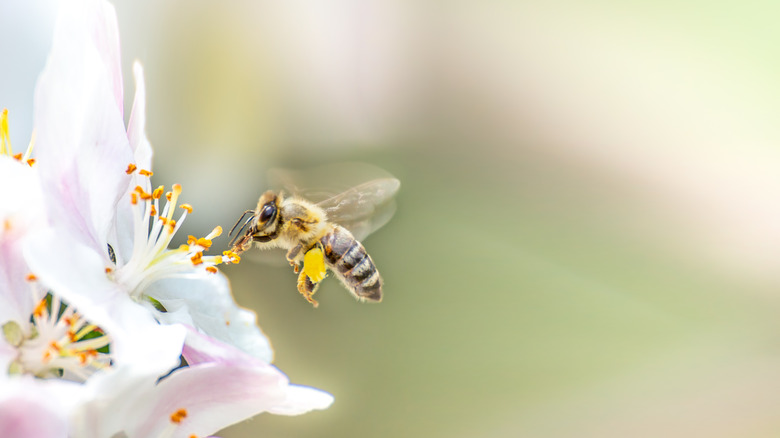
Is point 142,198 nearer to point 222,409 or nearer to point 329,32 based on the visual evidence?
point 222,409

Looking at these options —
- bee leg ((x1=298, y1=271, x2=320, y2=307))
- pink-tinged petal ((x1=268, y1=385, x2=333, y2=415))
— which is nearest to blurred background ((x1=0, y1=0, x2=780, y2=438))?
bee leg ((x1=298, y1=271, x2=320, y2=307))

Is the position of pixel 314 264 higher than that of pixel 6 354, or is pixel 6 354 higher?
pixel 6 354

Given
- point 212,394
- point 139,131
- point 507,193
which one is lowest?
point 507,193

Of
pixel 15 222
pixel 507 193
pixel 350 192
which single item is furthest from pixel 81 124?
pixel 507 193

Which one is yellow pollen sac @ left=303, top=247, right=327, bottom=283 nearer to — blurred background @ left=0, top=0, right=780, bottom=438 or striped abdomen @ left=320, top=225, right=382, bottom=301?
striped abdomen @ left=320, top=225, right=382, bottom=301

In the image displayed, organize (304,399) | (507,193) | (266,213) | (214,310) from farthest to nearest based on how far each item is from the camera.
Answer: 1. (507,193)
2. (266,213)
3. (214,310)
4. (304,399)

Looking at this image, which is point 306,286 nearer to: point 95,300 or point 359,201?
point 359,201

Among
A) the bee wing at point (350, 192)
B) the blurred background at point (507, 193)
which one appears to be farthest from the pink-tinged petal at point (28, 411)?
the blurred background at point (507, 193)

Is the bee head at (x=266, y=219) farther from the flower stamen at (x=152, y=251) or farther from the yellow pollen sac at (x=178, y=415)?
the yellow pollen sac at (x=178, y=415)
